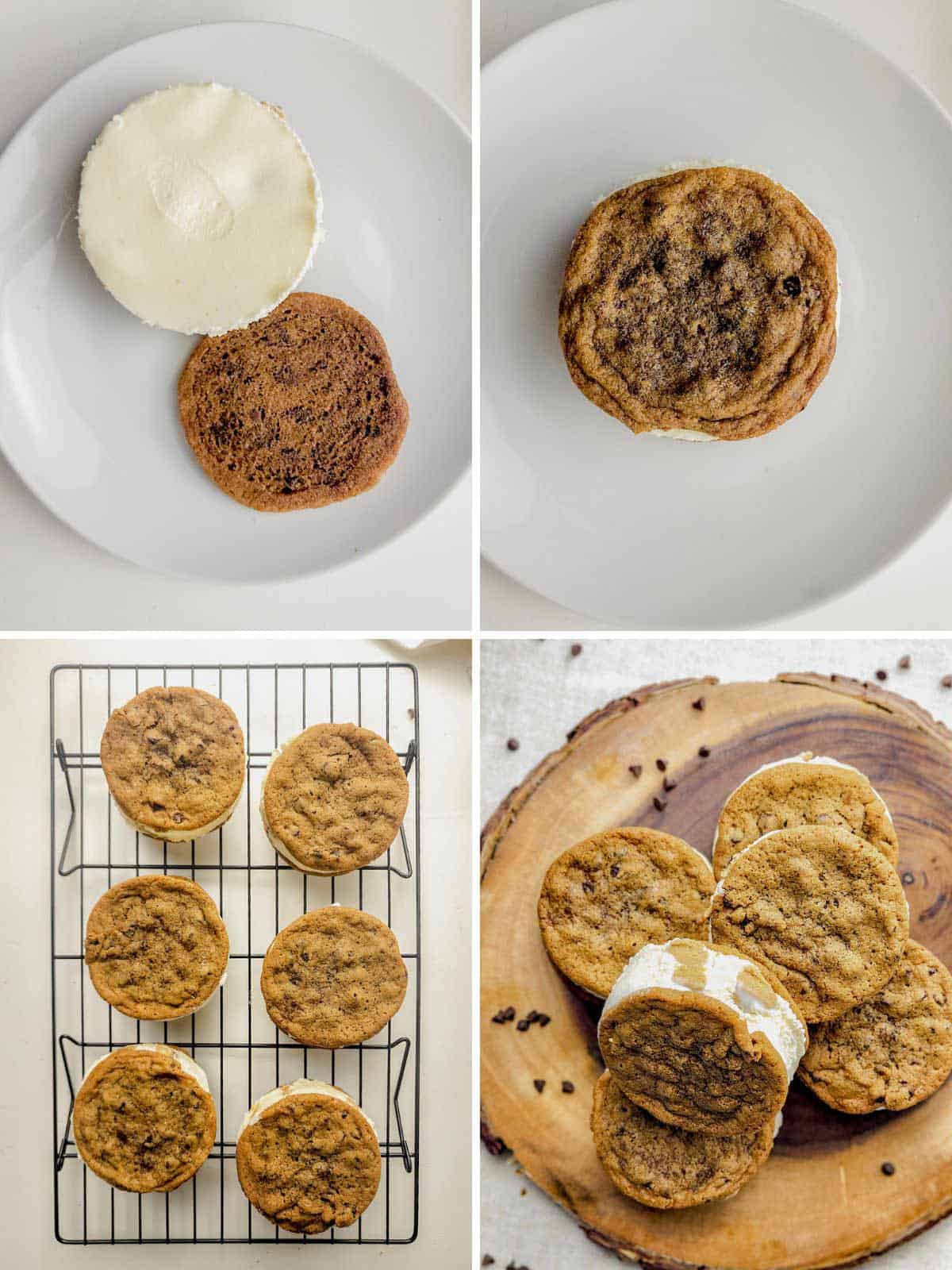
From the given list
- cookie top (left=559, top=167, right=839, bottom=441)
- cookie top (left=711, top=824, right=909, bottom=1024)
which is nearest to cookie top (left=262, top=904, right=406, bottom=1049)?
cookie top (left=711, top=824, right=909, bottom=1024)

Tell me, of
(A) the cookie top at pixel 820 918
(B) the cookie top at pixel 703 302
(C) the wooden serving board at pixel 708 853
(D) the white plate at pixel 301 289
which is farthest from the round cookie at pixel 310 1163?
(B) the cookie top at pixel 703 302

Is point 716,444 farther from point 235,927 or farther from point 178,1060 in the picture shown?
point 178,1060

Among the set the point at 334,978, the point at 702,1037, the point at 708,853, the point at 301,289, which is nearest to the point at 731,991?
the point at 702,1037

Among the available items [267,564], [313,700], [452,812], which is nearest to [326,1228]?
[452,812]

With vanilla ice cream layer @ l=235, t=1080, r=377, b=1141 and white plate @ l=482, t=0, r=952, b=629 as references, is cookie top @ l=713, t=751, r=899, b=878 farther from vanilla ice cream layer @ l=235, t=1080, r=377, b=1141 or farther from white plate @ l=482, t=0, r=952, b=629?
vanilla ice cream layer @ l=235, t=1080, r=377, b=1141

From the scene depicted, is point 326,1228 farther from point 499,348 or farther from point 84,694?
point 499,348

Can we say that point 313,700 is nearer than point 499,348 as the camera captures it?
No
